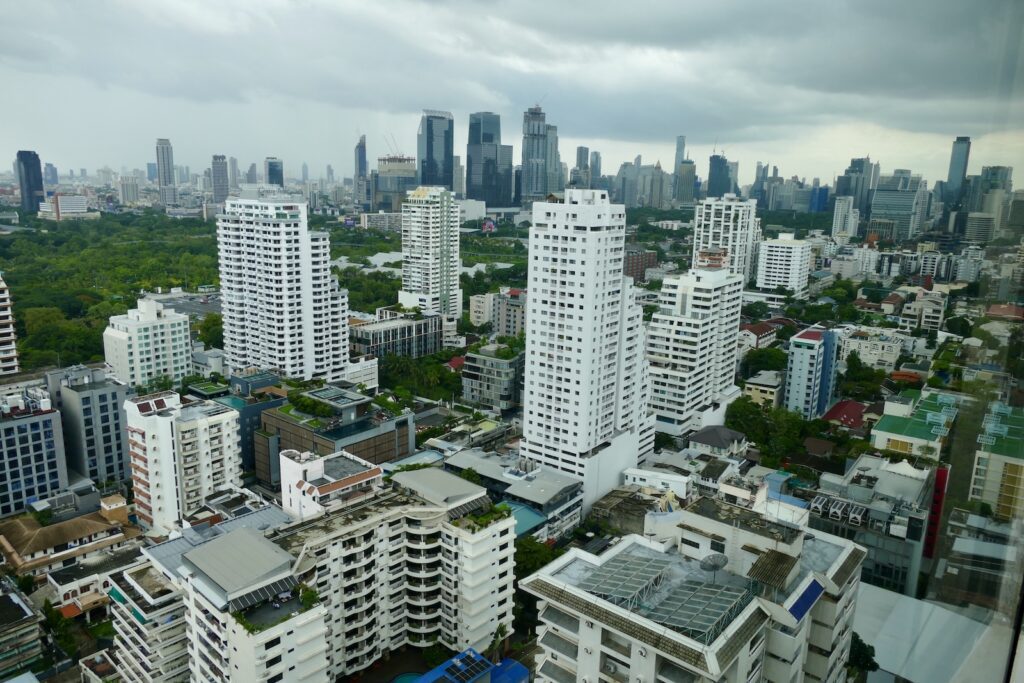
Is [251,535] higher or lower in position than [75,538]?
higher

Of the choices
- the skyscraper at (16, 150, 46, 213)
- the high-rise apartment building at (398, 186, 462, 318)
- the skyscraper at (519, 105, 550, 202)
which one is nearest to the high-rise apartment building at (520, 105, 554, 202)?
the skyscraper at (519, 105, 550, 202)

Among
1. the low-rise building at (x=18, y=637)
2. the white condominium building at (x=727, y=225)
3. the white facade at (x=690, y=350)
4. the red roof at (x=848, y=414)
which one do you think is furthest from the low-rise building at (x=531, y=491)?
the white condominium building at (x=727, y=225)

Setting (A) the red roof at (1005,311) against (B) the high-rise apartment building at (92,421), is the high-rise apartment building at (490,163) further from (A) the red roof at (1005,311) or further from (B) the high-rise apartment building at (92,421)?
(A) the red roof at (1005,311)

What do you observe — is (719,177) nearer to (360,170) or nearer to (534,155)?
(534,155)

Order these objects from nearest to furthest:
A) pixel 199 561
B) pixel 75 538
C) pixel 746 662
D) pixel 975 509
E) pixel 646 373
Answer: pixel 975 509 < pixel 746 662 < pixel 199 561 < pixel 75 538 < pixel 646 373

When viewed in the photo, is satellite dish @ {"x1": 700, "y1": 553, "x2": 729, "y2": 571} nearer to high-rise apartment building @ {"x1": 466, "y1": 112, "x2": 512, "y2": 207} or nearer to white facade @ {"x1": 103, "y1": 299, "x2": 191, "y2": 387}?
white facade @ {"x1": 103, "y1": 299, "x2": 191, "y2": 387}

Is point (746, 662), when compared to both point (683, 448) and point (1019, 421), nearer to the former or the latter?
point (1019, 421)

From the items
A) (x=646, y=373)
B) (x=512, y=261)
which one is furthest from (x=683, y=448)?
(x=512, y=261)
